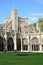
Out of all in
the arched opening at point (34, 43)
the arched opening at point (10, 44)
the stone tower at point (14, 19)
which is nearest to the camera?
the arched opening at point (34, 43)

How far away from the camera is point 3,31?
258 feet

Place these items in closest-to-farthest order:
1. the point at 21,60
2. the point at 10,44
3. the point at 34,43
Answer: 1. the point at 21,60
2. the point at 34,43
3. the point at 10,44

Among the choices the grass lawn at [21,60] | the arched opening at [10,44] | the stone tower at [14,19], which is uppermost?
the stone tower at [14,19]

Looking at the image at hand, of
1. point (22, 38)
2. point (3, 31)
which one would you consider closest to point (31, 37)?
point (22, 38)

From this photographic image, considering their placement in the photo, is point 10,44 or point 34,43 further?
point 10,44

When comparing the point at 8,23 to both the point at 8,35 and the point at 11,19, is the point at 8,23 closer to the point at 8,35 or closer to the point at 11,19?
the point at 11,19

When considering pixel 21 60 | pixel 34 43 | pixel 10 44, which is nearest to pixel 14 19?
pixel 10 44

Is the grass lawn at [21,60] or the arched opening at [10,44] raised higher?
the arched opening at [10,44]

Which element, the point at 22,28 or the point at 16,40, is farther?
the point at 22,28

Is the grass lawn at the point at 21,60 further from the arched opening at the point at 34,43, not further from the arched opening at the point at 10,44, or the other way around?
the arched opening at the point at 10,44

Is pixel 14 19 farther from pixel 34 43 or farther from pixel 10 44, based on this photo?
pixel 34 43

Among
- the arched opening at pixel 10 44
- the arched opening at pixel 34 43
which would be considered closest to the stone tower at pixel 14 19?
the arched opening at pixel 10 44

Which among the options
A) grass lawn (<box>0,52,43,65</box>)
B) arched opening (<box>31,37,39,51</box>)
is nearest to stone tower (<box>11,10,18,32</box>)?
arched opening (<box>31,37,39,51</box>)

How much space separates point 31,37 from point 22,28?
1300 cm
